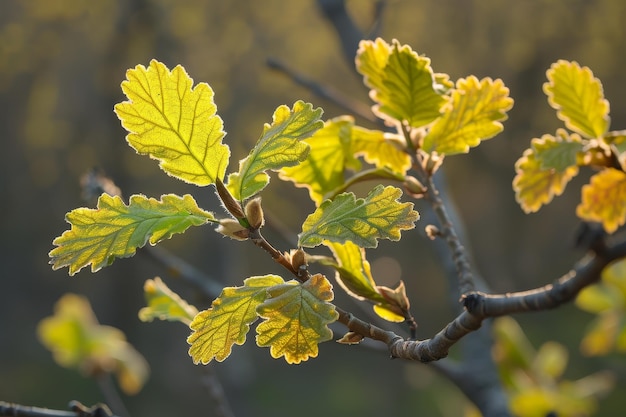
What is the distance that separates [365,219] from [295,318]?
0.37 feet

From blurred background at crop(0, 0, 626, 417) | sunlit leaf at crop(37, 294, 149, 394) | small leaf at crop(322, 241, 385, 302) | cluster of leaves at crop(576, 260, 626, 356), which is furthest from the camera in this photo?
blurred background at crop(0, 0, 626, 417)

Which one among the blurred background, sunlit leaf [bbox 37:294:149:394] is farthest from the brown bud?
the blurred background

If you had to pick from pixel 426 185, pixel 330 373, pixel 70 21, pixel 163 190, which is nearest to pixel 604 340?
pixel 426 185

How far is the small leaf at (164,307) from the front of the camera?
845 millimetres

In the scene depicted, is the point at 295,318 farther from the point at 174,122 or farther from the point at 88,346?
the point at 88,346

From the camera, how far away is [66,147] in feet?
44.7

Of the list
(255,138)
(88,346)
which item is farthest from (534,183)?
(255,138)

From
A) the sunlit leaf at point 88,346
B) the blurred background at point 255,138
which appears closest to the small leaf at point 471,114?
the sunlit leaf at point 88,346

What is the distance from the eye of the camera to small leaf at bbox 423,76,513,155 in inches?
33.6

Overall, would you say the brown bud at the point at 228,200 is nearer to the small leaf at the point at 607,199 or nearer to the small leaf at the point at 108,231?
the small leaf at the point at 108,231

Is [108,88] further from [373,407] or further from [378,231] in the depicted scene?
[378,231]

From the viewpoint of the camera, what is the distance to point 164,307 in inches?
33.9

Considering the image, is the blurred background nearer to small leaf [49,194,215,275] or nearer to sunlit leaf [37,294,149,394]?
sunlit leaf [37,294,149,394]

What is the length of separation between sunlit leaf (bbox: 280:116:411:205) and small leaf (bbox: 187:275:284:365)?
0.23m
